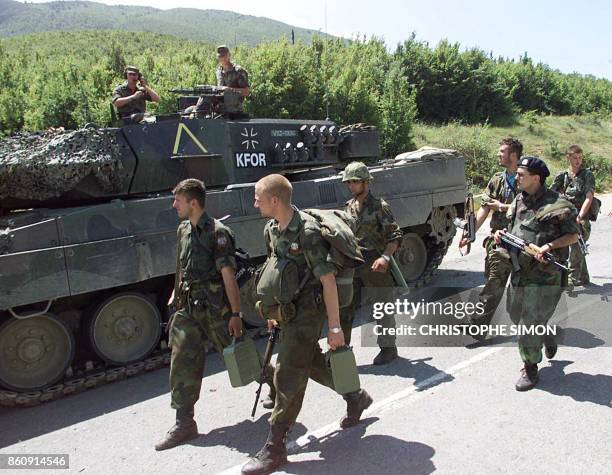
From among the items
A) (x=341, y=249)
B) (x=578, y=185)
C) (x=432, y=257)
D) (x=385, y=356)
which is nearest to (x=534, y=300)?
(x=385, y=356)

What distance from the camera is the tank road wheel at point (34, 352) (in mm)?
5430

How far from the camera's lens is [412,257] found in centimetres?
896

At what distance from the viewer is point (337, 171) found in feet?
29.0

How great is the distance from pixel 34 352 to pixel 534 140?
27078mm

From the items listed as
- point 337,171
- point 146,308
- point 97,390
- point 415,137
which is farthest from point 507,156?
point 415,137

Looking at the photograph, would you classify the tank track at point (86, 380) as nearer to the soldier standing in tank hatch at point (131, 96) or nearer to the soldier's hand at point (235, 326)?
the soldier's hand at point (235, 326)

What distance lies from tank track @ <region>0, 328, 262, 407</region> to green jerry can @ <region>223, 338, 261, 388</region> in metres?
2.04

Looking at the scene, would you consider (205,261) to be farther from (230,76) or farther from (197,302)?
(230,76)

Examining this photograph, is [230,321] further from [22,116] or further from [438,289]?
[22,116]

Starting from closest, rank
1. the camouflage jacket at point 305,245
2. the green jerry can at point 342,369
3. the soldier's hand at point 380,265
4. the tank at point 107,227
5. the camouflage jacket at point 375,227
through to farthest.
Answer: the camouflage jacket at point 305,245, the green jerry can at point 342,369, the soldier's hand at point 380,265, the tank at point 107,227, the camouflage jacket at point 375,227

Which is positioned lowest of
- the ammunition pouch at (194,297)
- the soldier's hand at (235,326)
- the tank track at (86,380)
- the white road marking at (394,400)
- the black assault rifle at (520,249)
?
the tank track at (86,380)

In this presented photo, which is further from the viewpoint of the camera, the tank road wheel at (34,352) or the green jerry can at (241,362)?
the tank road wheel at (34,352)

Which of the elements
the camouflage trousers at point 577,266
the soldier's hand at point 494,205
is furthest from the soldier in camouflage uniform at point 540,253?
the camouflage trousers at point 577,266

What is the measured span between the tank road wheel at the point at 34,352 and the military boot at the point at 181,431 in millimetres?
1870
